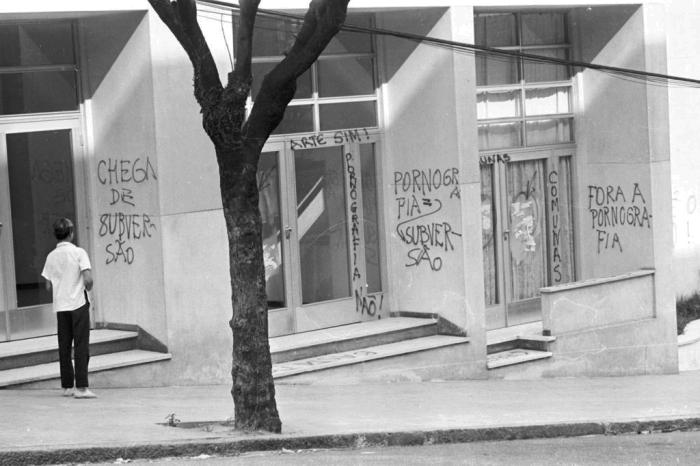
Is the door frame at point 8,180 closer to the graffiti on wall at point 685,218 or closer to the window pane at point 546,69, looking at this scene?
the window pane at point 546,69

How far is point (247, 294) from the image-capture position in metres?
9.93

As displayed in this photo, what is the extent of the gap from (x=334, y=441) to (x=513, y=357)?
21.7 ft

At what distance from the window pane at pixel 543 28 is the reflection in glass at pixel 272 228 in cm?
480

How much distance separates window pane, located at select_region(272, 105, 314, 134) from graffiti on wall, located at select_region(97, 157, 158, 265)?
232cm

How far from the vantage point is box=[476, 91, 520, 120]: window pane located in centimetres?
1717

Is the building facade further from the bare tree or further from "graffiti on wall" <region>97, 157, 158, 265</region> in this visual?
the bare tree

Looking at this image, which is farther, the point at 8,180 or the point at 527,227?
the point at 527,227

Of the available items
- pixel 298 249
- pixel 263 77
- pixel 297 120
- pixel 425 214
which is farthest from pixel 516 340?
pixel 263 77

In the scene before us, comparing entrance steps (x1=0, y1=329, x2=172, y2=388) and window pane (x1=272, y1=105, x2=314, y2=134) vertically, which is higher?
window pane (x1=272, y1=105, x2=314, y2=134)

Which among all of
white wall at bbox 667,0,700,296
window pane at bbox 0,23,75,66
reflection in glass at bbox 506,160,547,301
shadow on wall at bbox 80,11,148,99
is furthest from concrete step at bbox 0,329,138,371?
white wall at bbox 667,0,700,296

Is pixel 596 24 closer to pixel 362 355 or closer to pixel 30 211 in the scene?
pixel 362 355

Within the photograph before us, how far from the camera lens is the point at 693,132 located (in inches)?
822

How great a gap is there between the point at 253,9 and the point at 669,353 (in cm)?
1042

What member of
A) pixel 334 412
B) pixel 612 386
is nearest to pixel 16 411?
pixel 334 412
